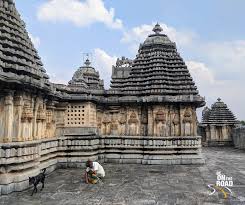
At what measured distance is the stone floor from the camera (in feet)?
26.7

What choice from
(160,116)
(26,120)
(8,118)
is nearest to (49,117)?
(26,120)

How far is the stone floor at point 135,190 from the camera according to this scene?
815cm

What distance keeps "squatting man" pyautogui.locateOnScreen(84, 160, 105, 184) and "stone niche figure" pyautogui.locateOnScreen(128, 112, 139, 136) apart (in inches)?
236

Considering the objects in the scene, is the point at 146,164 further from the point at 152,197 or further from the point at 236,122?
the point at 236,122

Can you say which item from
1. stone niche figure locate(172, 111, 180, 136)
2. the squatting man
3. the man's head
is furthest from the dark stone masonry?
the man's head

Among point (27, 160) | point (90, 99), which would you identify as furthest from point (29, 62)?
point (90, 99)

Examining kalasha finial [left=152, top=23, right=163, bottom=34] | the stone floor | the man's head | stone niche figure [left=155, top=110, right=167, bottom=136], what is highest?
kalasha finial [left=152, top=23, right=163, bottom=34]

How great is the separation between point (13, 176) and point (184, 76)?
41.1ft

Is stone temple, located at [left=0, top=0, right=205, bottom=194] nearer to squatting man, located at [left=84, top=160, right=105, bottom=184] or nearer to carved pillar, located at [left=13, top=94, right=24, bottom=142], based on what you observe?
carved pillar, located at [left=13, top=94, right=24, bottom=142]

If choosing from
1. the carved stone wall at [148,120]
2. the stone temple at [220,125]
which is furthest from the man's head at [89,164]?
the stone temple at [220,125]

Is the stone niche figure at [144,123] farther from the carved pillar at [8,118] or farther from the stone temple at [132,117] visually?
the carved pillar at [8,118]

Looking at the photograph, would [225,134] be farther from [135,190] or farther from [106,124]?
[135,190]

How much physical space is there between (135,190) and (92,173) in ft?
7.27

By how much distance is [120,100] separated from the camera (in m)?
16.8
